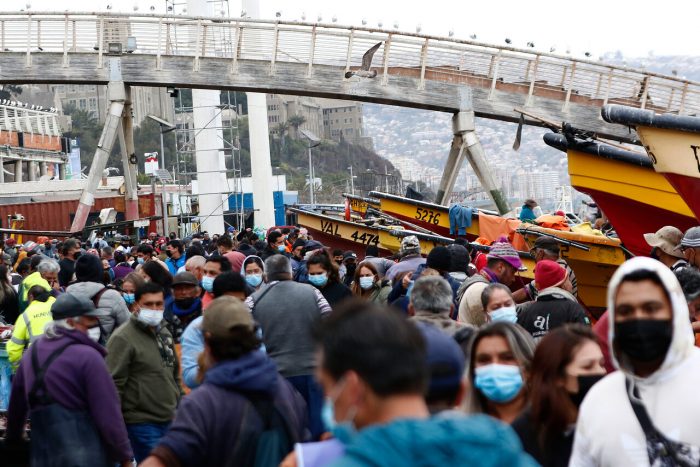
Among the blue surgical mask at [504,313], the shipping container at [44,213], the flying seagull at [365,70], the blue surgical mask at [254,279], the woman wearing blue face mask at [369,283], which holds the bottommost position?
the shipping container at [44,213]

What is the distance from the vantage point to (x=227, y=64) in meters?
28.5

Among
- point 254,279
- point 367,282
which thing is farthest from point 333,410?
point 367,282

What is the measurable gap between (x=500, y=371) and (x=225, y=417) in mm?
1217

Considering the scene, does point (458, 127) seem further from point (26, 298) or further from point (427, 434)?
point (427, 434)

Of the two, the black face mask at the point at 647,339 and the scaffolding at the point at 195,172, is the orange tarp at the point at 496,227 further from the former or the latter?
the scaffolding at the point at 195,172

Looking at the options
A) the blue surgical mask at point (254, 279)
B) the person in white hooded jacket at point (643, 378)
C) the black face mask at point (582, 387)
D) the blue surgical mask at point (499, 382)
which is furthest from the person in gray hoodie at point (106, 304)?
the person in white hooded jacket at point (643, 378)

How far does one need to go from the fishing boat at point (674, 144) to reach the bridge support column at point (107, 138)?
16.6 m

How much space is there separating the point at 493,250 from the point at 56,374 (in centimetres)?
536

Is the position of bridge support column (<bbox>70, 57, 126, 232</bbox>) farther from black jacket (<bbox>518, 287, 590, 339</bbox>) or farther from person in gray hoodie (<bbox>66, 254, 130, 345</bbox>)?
black jacket (<bbox>518, 287, 590, 339</bbox>)

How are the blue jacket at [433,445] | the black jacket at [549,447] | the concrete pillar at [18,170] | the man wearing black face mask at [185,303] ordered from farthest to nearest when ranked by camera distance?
the concrete pillar at [18,170] < the man wearing black face mask at [185,303] < the black jacket at [549,447] < the blue jacket at [433,445]

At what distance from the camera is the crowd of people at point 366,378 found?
3137 millimetres

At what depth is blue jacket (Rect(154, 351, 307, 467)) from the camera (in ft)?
16.6

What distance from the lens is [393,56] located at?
28.1 meters

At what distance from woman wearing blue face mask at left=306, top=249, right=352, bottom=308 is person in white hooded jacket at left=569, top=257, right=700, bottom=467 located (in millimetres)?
7062
